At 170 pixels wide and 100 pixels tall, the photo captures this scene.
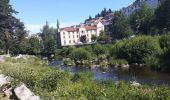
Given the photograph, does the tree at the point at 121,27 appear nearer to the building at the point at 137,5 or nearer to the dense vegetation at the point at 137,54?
the dense vegetation at the point at 137,54

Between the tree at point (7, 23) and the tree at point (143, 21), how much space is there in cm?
3143

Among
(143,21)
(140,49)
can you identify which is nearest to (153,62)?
(140,49)

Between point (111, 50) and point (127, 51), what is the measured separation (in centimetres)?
747

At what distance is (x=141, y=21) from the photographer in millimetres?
96562

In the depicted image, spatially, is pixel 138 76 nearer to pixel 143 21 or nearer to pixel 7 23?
pixel 7 23

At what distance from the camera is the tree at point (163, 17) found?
83.3m

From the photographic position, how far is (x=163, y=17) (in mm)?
84188

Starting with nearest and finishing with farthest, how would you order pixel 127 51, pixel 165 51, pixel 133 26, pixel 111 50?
pixel 165 51 < pixel 127 51 < pixel 111 50 < pixel 133 26

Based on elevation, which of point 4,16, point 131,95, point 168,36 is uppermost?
point 4,16

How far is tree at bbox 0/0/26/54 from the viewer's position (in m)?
70.6

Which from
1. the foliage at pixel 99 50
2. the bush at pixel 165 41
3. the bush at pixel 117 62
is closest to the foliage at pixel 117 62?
the bush at pixel 117 62

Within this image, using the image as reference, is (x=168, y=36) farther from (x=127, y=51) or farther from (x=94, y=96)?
(x=94, y=96)

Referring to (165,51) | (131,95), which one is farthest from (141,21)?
(131,95)

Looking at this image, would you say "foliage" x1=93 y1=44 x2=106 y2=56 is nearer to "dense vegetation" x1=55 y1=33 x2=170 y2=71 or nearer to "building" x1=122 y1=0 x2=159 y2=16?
"dense vegetation" x1=55 y1=33 x2=170 y2=71
